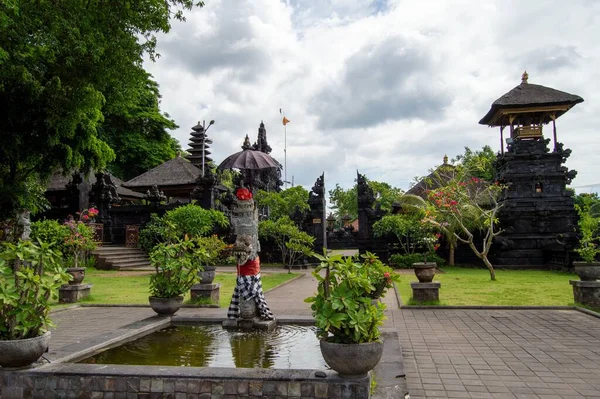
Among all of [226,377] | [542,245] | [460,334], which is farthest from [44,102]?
[542,245]

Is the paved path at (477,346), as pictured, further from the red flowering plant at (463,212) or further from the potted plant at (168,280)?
the red flowering plant at (463,212)

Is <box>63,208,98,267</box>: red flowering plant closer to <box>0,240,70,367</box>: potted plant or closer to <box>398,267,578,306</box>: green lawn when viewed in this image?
<box>0,240,70,367</box>: potted plant

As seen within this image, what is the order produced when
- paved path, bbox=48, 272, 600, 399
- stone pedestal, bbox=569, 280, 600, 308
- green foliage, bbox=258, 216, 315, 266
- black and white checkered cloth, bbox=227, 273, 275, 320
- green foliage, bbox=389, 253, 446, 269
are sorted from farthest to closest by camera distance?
1. green foliage, bbox=389, 253, 446, 269
2. green foliage, bbox=258, 216, 315, 266
3. stone pedestal, bbox=569, 280, 600, 308
4. black and white checkered cloth, bbox=227, 273, 275, 320
5. paved path, bbox=48, 272, 600, 399

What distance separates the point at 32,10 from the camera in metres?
9.84

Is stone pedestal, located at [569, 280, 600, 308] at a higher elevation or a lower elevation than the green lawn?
higher

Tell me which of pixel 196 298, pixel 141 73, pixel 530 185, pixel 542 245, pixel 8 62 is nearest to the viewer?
pixel 8 62

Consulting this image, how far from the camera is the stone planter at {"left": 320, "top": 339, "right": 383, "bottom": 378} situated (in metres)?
→ 4.00

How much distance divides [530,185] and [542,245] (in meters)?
3.14

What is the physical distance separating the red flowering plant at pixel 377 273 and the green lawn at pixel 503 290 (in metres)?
3.32

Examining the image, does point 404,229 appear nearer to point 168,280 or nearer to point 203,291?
point 203,291

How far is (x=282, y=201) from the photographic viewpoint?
100 ft

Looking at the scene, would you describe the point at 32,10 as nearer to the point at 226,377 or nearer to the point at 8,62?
the point at 8,62

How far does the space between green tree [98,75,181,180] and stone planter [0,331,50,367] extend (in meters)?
34.6

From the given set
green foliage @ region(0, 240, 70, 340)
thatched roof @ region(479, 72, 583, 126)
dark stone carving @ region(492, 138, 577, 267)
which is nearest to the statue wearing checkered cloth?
green foliage @ region(0, 240, 70, 340)
